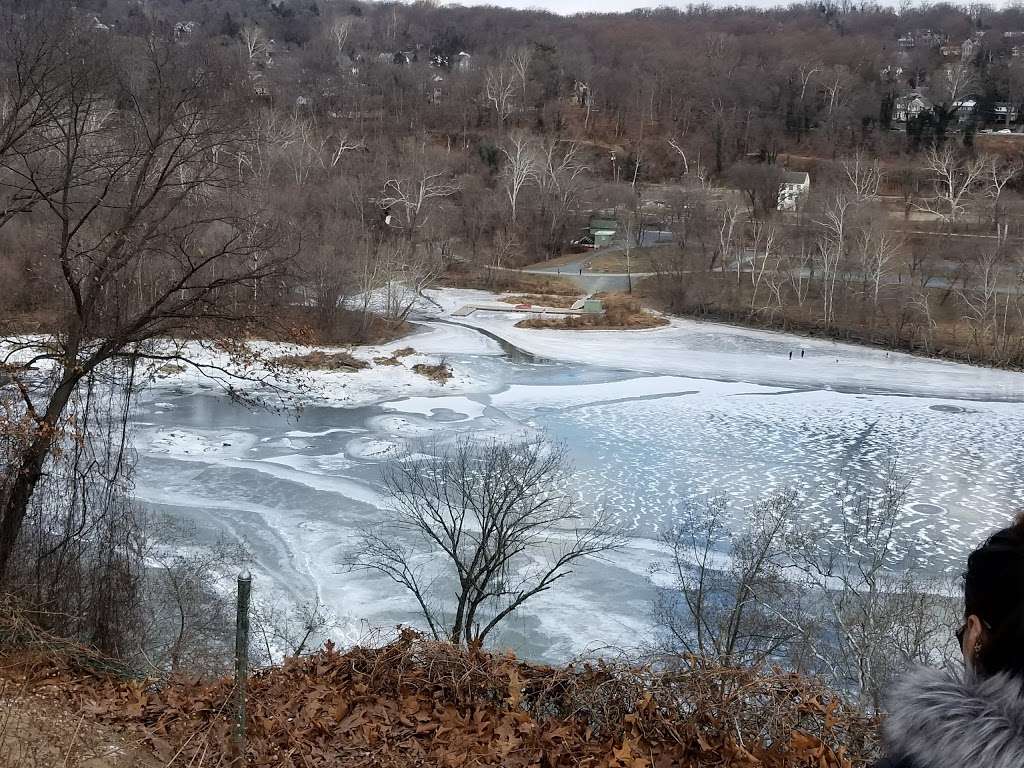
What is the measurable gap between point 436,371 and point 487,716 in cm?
1881

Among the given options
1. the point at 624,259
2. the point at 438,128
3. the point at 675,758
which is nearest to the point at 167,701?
the point at 675,758

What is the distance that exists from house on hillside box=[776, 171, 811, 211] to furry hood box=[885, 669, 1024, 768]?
1934 inches

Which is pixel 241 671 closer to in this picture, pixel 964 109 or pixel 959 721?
pixel 959 721

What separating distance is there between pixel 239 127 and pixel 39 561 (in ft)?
15.0

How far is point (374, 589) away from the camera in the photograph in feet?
36.3

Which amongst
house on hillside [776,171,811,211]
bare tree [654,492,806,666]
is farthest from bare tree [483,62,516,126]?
bare tree [654,492,806,666]

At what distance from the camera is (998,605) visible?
138cm

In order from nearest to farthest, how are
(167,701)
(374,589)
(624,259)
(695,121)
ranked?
(167,701) < (374,589) < (624,259) < (695,121)

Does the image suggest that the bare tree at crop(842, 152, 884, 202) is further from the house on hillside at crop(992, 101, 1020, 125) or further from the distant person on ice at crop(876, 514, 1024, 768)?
the distant person on ice at crop(876, 514, 1024, 768)

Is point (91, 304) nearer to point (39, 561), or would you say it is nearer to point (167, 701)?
point (39, 561)

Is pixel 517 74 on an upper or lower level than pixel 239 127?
upper

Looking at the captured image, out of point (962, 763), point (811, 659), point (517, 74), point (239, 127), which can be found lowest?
point (811, 659)

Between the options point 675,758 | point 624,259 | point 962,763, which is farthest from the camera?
point 624,259

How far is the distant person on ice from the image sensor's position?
1.30 meters
